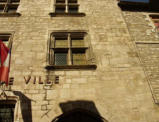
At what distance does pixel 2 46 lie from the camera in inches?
181

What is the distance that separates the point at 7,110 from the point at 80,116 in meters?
1.96

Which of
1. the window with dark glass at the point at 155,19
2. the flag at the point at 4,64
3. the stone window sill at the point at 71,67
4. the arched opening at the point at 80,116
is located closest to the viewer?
the flag at the point at 4,64

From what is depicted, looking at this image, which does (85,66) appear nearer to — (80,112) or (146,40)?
(80,112)

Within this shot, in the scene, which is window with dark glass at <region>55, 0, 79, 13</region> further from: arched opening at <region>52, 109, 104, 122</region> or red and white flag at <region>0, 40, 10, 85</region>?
arched opening at <region>52, 109, 104, 122</region>

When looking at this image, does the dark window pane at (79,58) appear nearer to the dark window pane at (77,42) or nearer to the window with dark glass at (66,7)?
the dark window pane at (77,42)

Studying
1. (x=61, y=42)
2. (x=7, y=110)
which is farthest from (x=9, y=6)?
(x=7, y=110)

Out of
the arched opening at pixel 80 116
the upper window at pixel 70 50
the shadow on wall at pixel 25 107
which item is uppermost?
the upper window at pixel 70 50

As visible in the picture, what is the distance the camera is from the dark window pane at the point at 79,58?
18.3 feet

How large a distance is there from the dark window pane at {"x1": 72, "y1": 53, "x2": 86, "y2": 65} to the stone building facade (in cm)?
12

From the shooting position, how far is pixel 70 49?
582 cm

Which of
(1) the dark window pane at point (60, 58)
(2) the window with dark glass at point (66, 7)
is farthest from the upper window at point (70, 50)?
(2) the window with dark glass at point (66, 7)

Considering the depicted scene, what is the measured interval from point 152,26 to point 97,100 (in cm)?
453

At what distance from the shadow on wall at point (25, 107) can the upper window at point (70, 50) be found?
52.6 inches

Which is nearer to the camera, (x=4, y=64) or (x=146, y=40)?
(x=4, y=64)
